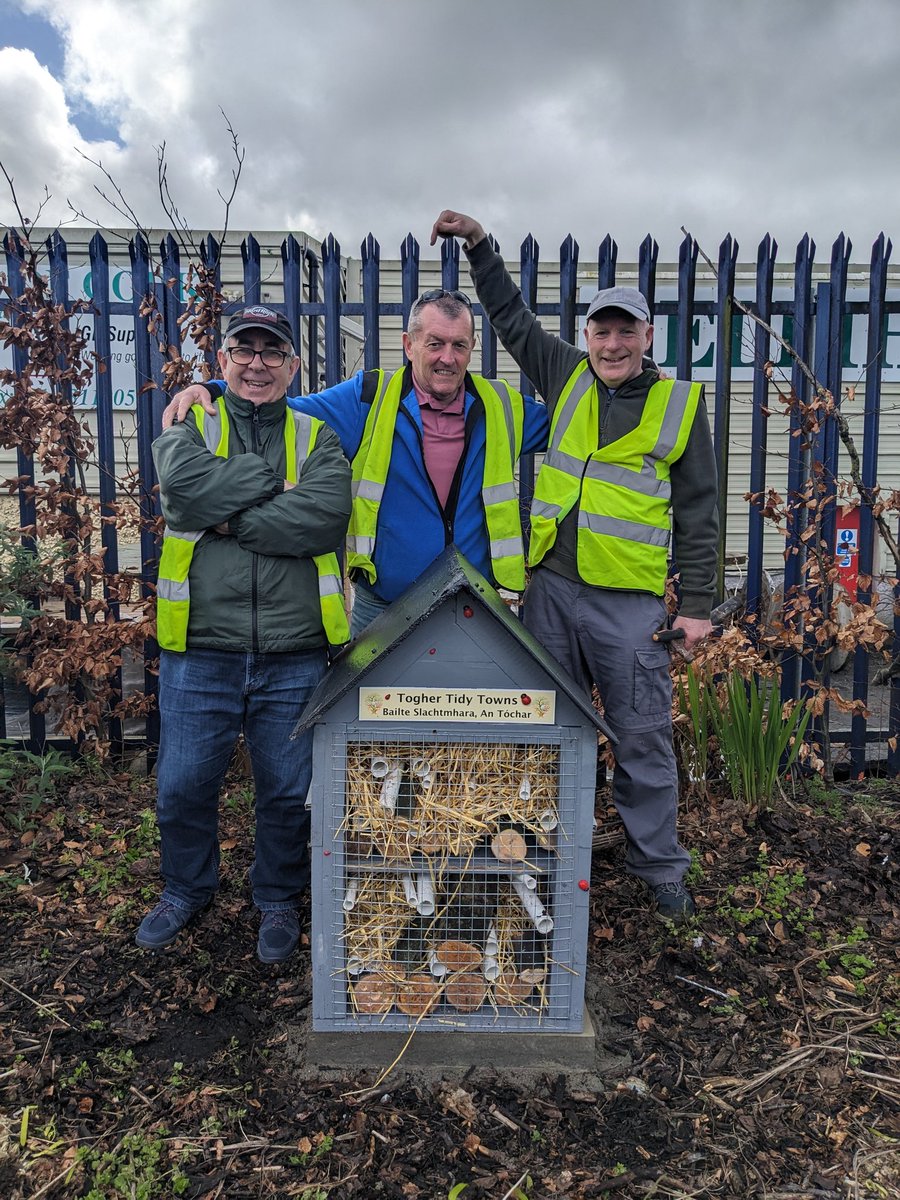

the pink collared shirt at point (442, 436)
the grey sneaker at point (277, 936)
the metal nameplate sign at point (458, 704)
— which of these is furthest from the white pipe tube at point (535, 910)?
the pink collared shirt at point (442, 436)

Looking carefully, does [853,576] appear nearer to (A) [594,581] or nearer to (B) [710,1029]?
(A) [594,581]

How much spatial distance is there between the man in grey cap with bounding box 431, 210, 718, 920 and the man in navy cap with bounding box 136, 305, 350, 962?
A: 2.74 feet

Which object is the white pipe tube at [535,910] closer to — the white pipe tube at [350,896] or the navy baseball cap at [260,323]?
the white pipe tube at [350,896]

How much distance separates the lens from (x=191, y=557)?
8.97ft

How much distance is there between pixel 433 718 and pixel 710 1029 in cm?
137

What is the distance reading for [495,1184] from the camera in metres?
2.02

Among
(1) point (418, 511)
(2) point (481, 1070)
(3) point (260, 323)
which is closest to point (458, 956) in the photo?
(2) point (481, 1070)

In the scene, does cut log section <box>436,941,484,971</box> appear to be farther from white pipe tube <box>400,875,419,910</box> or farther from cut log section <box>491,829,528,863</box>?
cut log section <box>491,829,528,863</box>

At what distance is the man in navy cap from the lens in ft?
8.75

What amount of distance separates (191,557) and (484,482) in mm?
1028

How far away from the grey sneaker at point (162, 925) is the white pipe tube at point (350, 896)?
0.96 metres

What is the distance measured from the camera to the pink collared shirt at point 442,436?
115 inches

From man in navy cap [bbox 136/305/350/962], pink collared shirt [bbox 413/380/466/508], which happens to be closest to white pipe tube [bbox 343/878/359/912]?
man in navy cap [bbox 136/305/350/962]

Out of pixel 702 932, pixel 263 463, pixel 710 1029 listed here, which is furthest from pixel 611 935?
pixel 263 463
